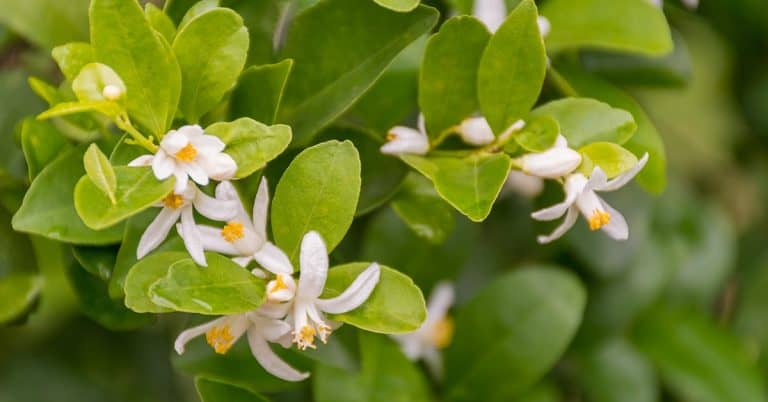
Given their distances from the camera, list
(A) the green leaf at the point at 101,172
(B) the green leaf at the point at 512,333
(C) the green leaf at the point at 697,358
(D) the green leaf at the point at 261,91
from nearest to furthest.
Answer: (A) the green leaf at the point at 101,172 < (D) the green leaf at the point at 261,91 < (B) the green leaf at the point at 512,333 < (C) the green leaf at the point at 697,358

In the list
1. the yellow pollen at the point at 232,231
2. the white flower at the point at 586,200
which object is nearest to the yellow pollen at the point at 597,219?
the white flower at the point at 586,200

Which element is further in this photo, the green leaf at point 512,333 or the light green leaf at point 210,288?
the green leaf at point 512,333

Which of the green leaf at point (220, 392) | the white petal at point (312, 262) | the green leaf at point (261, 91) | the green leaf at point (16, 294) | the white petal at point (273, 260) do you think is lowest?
the green leaf at point (16, 294)

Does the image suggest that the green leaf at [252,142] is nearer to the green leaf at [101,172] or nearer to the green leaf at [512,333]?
the green leaf at [101,172]

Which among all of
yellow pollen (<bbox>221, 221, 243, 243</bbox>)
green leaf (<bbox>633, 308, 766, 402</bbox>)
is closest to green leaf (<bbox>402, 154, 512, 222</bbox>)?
yellow pollen (<bbox>221, 221, 243, 243</bbox>)

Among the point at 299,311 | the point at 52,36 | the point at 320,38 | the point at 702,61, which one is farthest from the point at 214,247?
the point at 702,61

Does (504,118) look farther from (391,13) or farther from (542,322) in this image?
(542,322)

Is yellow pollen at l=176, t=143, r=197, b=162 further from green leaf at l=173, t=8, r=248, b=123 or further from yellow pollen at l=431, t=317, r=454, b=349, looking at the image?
yellow pollen at l=431, t=317, r=454, b=349

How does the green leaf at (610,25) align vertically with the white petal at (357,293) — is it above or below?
above
